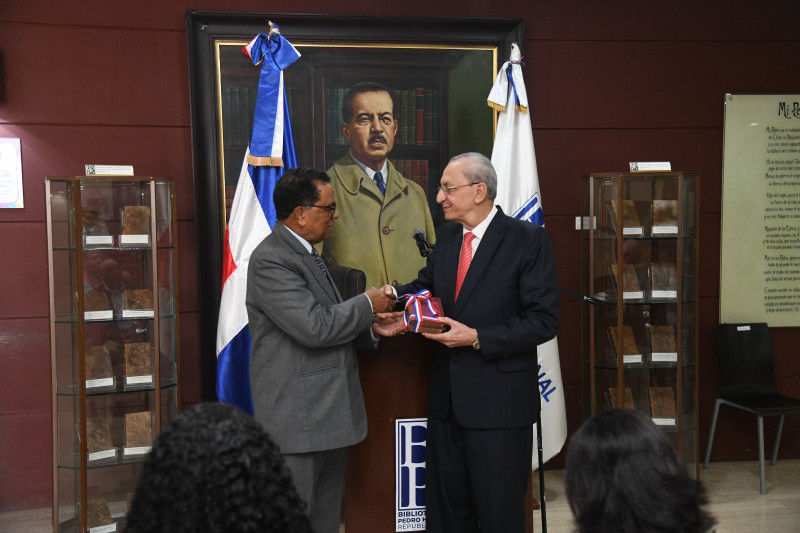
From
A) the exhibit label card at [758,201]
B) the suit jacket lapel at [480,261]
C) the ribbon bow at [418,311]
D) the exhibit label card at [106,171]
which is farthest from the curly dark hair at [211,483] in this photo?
the exhibit label card at [758,201]

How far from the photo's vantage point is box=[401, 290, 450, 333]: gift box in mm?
2273

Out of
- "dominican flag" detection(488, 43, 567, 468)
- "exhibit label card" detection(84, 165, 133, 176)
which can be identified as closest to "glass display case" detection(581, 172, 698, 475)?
"dominican flag" detection(488, 43, 567, 468)

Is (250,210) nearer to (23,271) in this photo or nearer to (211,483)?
(23,271)

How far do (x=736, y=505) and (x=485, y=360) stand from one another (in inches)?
85.7

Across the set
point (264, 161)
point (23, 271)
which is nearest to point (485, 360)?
point (264, 161)

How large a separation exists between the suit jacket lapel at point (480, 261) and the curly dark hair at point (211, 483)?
59.0 inches

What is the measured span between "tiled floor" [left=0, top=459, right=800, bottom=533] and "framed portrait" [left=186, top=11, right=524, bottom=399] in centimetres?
116

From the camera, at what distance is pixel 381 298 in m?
2.39

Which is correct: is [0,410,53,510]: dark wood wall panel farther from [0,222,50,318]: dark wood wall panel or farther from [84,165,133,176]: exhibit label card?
[84,165,133,176]: exhibit label card

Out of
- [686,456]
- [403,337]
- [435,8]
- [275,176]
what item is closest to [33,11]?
[275,176]

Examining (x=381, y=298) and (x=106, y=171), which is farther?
(x=106, y=171)

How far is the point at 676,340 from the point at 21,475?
145 inches

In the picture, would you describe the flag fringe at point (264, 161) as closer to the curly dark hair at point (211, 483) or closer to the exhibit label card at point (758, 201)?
the curly dark hair at point (211, 483)

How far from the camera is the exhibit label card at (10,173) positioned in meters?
3.56
